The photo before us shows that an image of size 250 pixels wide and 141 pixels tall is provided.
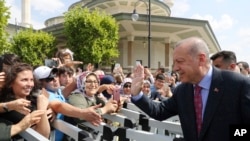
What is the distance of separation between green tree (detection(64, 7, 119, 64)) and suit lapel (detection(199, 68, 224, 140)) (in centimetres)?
2929

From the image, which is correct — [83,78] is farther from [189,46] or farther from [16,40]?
[16,40]

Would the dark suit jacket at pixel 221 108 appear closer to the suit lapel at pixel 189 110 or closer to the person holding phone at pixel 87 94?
the suit lapel at pixel 189 110

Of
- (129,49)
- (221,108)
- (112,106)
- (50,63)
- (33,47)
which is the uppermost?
(33,47)

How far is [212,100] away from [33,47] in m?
37.9

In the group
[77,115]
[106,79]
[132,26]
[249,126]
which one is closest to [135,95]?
[77,115]

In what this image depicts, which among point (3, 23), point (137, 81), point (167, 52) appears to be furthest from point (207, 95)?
point (167, 52)

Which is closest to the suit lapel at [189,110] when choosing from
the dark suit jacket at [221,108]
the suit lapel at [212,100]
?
the dark suit jacket at [221,108]

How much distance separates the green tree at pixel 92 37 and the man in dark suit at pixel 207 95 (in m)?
29.2

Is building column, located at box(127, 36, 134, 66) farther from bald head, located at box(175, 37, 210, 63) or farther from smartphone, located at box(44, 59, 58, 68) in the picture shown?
bald head, located at box(175, 37, 210, 63)

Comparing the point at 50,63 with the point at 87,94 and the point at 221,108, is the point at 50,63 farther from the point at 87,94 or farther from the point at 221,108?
the point at 221,108

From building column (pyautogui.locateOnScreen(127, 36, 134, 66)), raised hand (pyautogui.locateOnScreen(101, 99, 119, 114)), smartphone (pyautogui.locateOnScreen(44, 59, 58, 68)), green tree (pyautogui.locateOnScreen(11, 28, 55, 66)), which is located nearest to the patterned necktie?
raised hand (pyautogui.locateOnScreen(101, 99, 119, 114))

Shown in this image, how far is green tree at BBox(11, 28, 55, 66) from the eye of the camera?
38094 millimetres

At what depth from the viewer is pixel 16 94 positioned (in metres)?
3.11

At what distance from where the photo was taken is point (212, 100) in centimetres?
258
